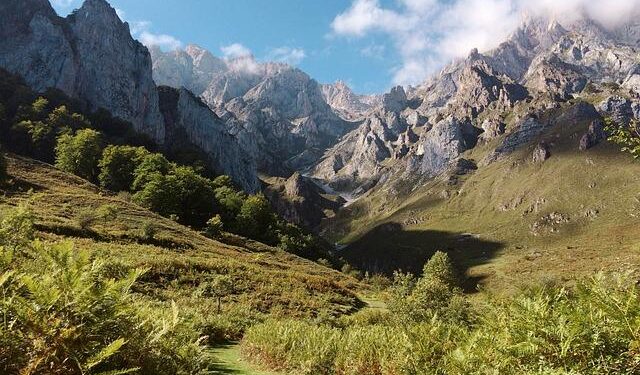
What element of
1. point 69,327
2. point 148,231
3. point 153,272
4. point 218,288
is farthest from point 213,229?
point 69,327

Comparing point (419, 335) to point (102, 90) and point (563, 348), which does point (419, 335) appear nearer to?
A: point (563, 348)

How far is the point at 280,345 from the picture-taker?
1747cm

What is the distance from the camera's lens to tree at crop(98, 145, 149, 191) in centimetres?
10081

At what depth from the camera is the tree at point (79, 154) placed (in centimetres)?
9925

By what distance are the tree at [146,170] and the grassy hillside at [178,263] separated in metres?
19.7

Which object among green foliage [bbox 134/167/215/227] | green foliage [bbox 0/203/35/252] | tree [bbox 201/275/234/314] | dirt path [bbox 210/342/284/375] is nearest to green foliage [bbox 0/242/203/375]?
dirt path [bbox 210/342/284/375]

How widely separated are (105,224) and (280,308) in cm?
3069

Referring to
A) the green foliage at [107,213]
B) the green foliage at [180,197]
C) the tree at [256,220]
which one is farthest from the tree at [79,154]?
the green foliage at [107,213]

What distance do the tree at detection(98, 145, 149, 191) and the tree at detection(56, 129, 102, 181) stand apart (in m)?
2.41

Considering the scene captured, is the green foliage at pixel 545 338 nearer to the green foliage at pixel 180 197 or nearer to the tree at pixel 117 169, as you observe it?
the green foliage at pixel 180 197

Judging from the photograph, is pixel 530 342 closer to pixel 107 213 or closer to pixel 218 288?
pixel 218 288

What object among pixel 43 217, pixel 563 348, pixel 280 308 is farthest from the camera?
pixel 43 217

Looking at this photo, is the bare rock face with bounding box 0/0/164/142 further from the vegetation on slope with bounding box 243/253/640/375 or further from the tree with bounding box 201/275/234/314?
the vegetation on slope with bounding box 243/253/640/375

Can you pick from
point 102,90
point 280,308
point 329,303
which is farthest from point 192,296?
point 102,90
